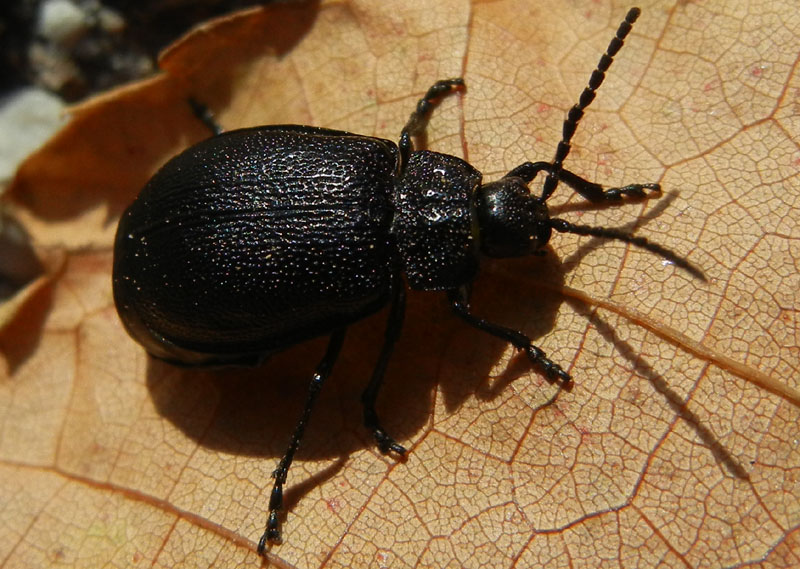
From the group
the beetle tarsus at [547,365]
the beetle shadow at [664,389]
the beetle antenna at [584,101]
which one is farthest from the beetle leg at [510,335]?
the beetle antenna at [584,101]

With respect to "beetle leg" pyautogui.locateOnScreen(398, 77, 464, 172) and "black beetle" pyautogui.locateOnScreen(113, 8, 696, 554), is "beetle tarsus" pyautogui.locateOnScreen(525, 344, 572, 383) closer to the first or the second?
"black beetle" pyautogui.locateOnScreen(113, 8, 696, 554)

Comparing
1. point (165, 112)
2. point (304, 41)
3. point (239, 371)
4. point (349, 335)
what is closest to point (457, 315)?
point (349, 335)

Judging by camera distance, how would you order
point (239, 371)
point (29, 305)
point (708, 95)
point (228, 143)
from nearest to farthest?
point (708, 95) < point (228, 143) < point (239, 371) < point (29, 305)

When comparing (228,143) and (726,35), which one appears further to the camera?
(228,143)

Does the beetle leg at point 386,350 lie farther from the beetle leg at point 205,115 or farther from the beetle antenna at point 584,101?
the beetle leg at point 205,115

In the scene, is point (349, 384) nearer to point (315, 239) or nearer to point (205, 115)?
point (315, 239)

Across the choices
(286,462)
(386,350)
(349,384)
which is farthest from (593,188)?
(286,462)

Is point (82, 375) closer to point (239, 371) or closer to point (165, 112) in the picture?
point (239, 371)
